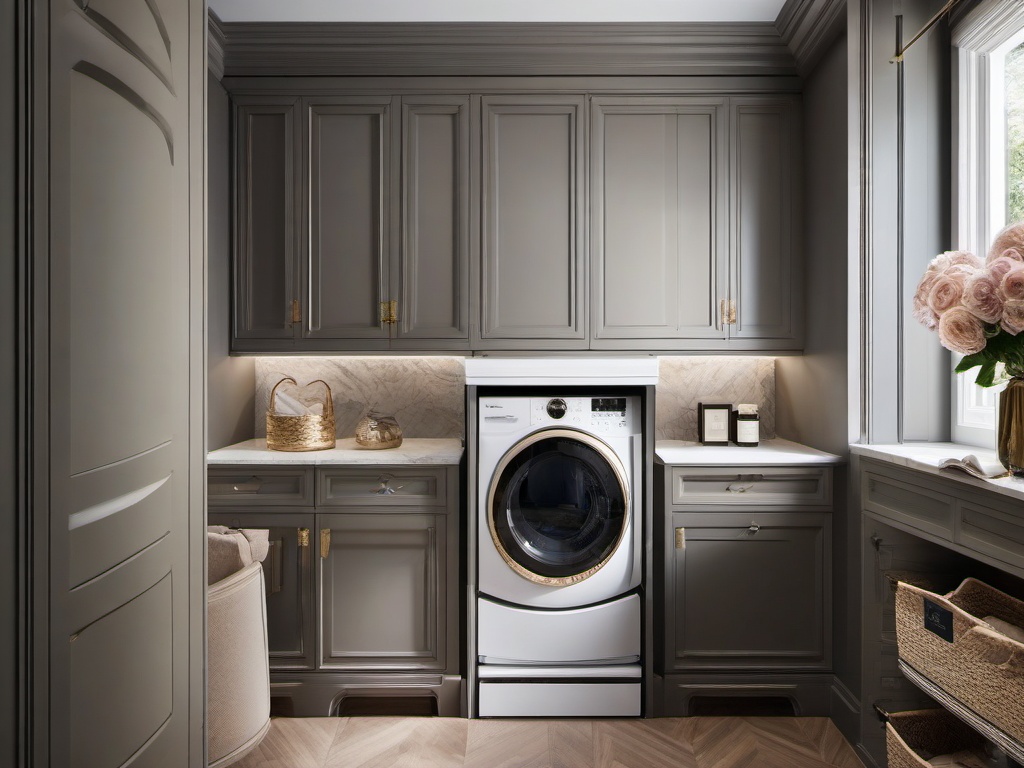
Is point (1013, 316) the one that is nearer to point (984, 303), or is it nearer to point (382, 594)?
point (984, 303)

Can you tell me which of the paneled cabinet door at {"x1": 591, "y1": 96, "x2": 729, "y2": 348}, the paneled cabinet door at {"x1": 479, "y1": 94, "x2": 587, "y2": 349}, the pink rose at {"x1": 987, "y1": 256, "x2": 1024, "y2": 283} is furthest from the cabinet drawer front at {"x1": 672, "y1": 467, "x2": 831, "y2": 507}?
the pink rose at {"x1": 987, "y1": 256, "x2": 1024, "y2": 283}

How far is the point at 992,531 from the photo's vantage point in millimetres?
1478

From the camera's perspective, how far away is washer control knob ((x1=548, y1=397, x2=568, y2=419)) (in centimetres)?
228

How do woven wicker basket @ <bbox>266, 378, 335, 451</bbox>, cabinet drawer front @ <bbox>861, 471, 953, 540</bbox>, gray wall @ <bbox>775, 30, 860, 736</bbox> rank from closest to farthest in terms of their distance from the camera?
cabinet drawer front @ <bbox>861, 471, 953, 540</bbox> → gray wall @ <bbox>775, 30, 860, 736</bbox> → woven wicker basket @ <bbox>266, 378, 335, 451</bbox>

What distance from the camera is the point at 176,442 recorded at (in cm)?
116

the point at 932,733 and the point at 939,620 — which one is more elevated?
the point at 939,620

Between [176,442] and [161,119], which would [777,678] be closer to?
[176,442]

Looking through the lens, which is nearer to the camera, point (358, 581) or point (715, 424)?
point (358, 581)

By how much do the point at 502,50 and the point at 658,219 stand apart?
915 mm

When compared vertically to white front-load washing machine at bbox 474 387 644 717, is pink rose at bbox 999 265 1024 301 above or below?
above

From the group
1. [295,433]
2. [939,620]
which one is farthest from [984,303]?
[295,433]

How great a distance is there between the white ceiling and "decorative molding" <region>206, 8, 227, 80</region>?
0.03m

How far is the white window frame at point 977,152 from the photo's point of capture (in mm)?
1967

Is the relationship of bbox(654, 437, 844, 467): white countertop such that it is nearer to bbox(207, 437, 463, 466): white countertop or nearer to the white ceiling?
bbox(207, 437, 463, 466): white countertop
